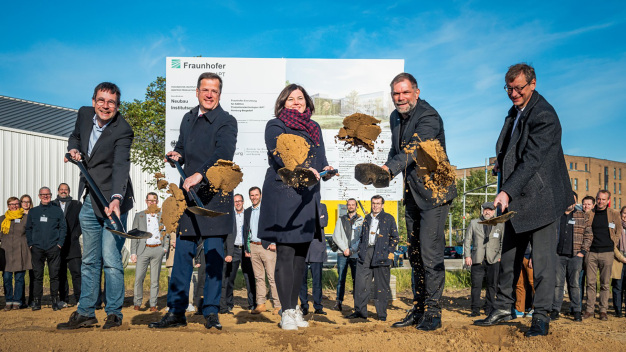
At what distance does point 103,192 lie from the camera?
447 cm

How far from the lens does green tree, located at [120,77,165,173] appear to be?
19.5 metres

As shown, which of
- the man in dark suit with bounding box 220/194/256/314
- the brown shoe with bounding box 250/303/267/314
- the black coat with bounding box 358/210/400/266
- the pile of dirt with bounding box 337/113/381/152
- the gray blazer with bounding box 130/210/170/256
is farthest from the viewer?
the man in dark suit with bounding box 220/194/256/314

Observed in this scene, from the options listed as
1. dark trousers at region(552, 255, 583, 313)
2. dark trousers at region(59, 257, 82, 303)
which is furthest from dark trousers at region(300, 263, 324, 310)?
dark trousers at region(552, 255, 583, 313)

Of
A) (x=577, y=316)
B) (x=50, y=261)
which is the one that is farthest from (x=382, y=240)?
(x=50, y=261)

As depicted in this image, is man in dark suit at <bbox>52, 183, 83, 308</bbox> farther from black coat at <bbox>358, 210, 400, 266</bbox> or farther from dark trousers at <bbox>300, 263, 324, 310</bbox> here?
black coat at <bbox>358, 210, 400, 266</bbox>

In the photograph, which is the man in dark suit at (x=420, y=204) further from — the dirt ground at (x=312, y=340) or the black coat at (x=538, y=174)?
the black coat at (x=538, y=174)

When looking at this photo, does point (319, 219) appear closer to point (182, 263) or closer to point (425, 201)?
point (425, 201)

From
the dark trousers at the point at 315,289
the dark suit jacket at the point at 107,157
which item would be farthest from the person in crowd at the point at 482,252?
the dark suit jacket at the point at 107,157

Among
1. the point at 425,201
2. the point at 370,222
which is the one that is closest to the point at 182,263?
the point at 425,201

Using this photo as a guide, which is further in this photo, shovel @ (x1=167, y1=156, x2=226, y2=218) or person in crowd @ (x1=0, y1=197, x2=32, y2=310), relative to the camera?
person in crowd @ (x1=0, y1=197, x2=32, y2=310)

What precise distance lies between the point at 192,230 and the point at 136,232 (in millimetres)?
475

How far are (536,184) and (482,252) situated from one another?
579 centimetres

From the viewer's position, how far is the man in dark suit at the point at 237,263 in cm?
898

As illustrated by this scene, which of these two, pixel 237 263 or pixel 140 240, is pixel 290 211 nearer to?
pixel 140 240
